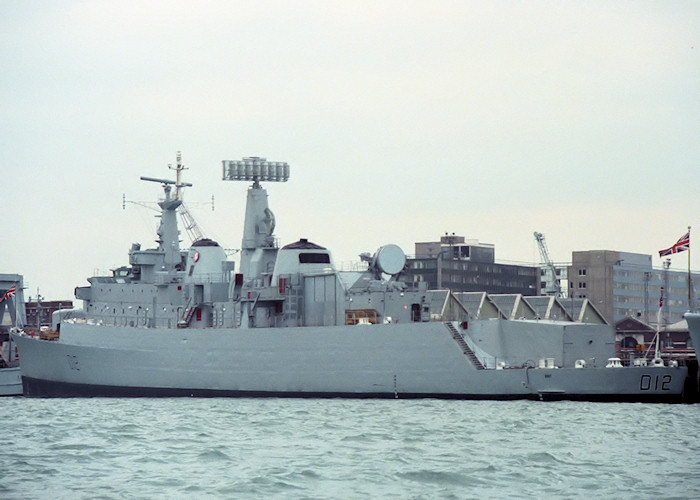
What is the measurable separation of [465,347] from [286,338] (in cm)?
748

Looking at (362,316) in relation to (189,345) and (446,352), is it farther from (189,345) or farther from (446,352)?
(189,345)

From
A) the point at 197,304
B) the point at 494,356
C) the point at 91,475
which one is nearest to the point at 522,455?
the point at 91,475

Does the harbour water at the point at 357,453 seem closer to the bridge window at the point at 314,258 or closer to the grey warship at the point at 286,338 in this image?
the grey warship at the point at 286,338

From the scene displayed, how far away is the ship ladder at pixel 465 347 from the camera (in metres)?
40.2

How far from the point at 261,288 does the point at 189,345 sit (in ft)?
12.7

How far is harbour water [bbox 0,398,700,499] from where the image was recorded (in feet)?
64.4

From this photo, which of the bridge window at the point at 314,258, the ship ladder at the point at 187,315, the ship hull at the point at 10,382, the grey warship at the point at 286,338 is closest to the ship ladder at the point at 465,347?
the grey warship at the point at 286,338

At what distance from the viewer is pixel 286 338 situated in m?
44.1

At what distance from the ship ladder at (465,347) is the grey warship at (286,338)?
5 centimetres

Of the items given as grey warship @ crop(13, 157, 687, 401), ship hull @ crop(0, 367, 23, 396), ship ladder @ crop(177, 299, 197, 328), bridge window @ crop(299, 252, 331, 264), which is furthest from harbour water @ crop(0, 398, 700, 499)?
ship hull @ crop(0, 367, 23, 396)

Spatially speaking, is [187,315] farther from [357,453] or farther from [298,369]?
[357,453]

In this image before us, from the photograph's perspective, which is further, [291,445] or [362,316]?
[362,316]

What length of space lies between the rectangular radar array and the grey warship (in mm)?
52

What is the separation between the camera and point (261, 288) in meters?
46.0
